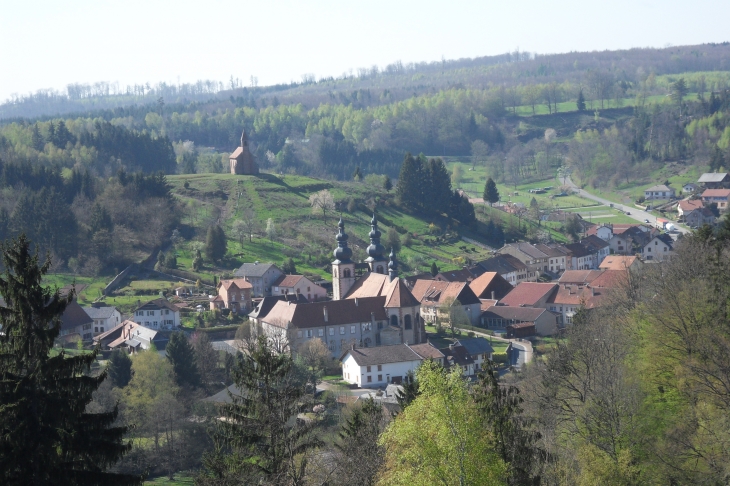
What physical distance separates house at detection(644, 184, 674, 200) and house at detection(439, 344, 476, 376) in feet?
226

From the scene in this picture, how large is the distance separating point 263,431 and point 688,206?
94330mm

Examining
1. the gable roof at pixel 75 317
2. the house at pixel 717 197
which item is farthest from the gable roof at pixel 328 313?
the house at pixel 717 197

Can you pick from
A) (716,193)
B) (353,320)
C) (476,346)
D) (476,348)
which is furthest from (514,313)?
(716,193)

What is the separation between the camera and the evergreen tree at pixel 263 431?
728 inches

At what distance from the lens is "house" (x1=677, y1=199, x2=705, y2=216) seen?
105m

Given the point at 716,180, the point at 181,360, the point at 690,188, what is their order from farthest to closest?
the point at 690,188, the point at 716,180, the point at 181,360

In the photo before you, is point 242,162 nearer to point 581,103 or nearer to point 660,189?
point 660,189

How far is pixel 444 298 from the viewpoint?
222ft

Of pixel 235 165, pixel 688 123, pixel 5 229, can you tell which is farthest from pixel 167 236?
pixel 688 123

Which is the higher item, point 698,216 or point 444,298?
point 444,298

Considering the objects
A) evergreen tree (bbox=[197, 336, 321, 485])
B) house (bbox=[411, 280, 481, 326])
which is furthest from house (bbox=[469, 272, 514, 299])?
evergreen tree (bbox=[197, 336, 321, 485])

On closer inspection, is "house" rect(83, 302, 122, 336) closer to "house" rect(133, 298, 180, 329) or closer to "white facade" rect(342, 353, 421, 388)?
"house" rect(133, 298, 180, 329)

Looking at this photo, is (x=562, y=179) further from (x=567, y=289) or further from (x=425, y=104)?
(x=567, y=289)

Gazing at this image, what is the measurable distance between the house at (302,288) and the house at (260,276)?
0.81 meters
